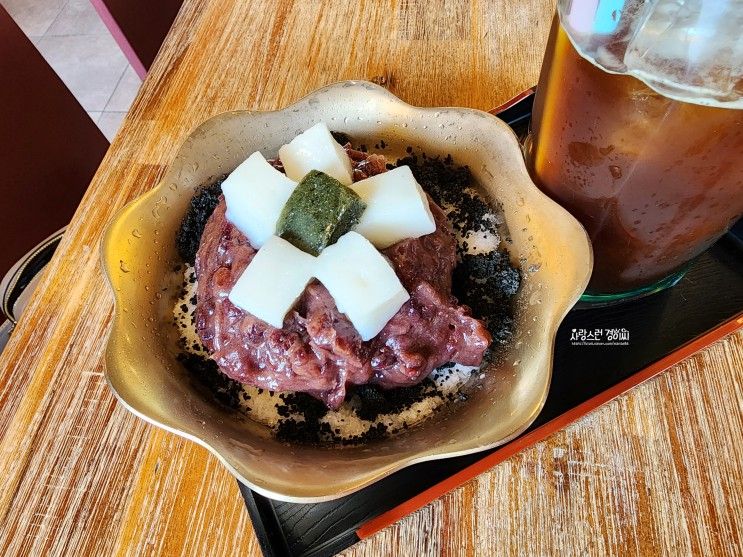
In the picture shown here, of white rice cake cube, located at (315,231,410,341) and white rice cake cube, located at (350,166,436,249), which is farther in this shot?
white rice cake cube, located at (350,166,436,249)

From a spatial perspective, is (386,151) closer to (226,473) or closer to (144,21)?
(226,473)

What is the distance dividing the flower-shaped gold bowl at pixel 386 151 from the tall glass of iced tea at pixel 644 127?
0.10 meters

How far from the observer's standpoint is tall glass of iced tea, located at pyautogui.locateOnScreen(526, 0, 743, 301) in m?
0.76

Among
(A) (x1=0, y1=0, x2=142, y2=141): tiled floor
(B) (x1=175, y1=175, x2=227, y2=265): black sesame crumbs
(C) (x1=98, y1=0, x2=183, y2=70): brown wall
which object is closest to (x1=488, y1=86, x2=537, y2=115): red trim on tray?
(B) (x1=175, y1=175, x2=227, y2=265): black sesame crumbs

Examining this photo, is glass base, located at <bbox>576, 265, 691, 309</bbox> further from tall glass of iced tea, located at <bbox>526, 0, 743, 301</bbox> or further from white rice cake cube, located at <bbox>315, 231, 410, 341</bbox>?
white rice cake cube, located at <bbox>315, 231, 410, 341</bbox>

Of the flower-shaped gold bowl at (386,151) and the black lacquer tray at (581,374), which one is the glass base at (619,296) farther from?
the flower-shaped gold bowl at (386,151)

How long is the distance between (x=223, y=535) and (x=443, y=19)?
1694 mm

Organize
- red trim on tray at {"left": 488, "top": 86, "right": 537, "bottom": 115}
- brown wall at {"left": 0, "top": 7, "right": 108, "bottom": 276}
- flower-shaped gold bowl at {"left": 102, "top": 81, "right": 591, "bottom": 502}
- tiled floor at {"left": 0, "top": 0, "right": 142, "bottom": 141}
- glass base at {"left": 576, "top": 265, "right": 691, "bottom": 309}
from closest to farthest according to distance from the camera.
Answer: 1. flower-shaped gold bowl at {"left": 102, "top": 81, "right": 591, "bottom": 502}
2. glass base at {"left": 576, "top": 265, "right": 691, "bottom": 309}
3. red trim on tray at {"left": 488, "top": 86, "right": 537, "bottom": 115}
4. brown wall at {"left": 0, "top": 7, "right": 108, "bottom": 276}
5. tiled floor at {"left": 0, "top": 0, "right": 142, "bottom": 141}

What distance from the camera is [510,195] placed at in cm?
124

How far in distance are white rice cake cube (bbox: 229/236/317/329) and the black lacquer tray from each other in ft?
1.16

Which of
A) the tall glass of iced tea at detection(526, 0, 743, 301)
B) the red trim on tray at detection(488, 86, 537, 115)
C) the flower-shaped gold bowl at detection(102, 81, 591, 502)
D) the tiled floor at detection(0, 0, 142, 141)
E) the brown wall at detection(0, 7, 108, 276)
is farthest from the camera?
the tiled floor at detection(0, 0, 142, 141)

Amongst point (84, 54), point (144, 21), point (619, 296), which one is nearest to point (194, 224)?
point (619, 296)

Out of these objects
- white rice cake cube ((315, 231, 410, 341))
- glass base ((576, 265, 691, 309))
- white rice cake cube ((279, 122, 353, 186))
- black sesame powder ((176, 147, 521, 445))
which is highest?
white rice cake cube ((279, 122, 353, 186))

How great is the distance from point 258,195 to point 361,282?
0.96ft
